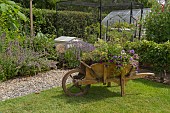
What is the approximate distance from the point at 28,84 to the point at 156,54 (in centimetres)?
277

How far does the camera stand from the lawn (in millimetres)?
3184

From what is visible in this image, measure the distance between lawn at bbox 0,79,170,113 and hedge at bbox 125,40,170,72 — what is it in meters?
0.75

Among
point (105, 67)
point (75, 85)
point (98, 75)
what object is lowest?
point (75, 85)

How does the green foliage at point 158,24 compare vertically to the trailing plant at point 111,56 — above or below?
above

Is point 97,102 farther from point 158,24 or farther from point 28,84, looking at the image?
point 158,24

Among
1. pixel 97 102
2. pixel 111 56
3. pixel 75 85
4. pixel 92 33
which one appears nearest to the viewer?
pixel 97 102

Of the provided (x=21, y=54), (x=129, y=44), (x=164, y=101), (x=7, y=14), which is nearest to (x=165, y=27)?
(x=129, y=44)

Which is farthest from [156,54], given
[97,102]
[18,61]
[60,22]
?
[60,22]

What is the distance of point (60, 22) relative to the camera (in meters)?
8.88

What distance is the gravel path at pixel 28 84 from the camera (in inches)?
153

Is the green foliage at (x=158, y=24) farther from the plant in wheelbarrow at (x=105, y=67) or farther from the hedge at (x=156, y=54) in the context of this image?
the plant in wheelbarrow at (x=105, y=67)

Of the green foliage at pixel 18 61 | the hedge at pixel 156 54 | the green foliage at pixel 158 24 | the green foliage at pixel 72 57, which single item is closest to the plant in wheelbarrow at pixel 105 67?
the hedge at pixel 156 54

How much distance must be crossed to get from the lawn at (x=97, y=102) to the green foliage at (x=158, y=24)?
83.3 inches

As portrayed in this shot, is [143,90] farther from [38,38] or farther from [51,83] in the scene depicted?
[38,38]
